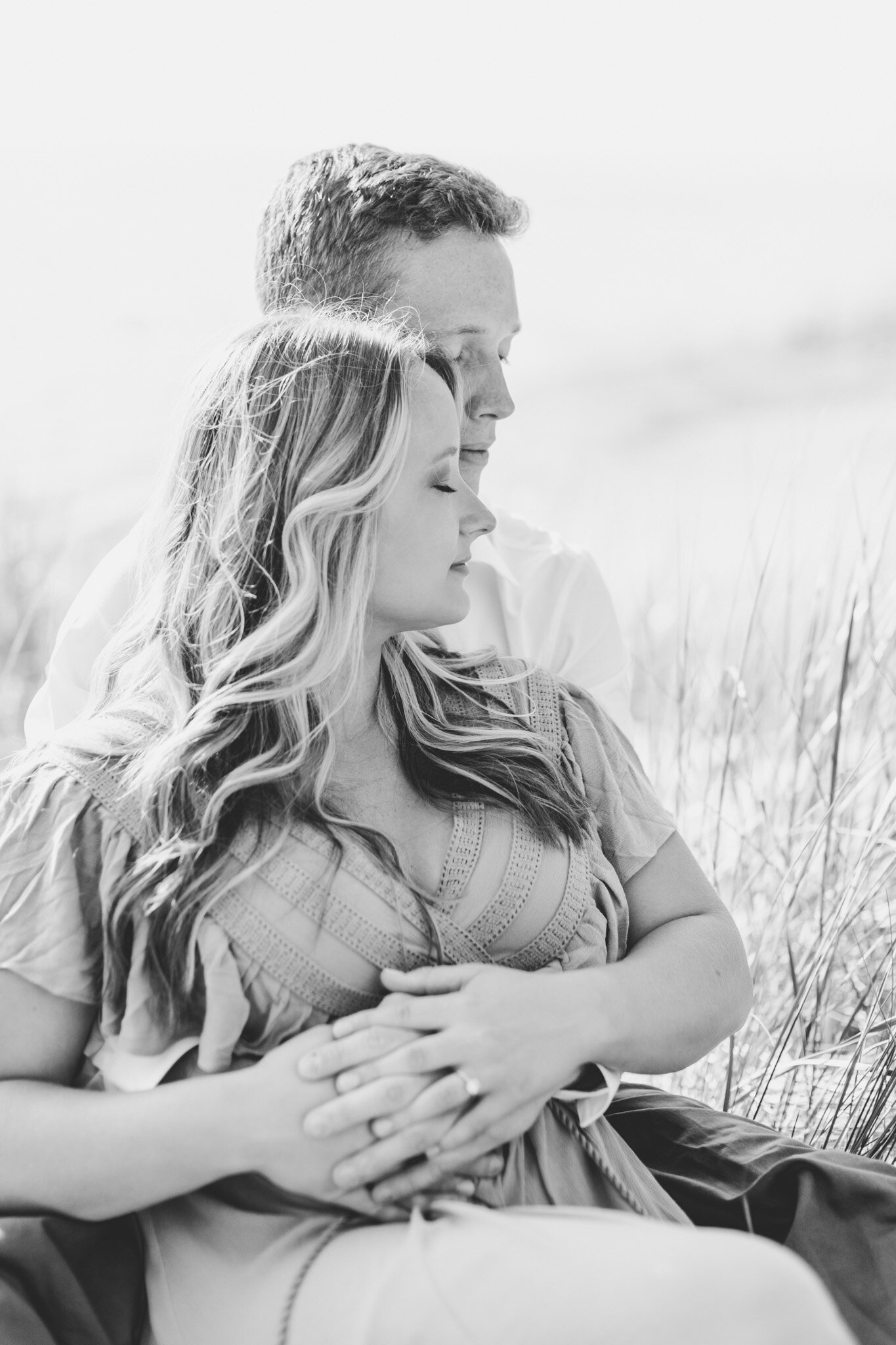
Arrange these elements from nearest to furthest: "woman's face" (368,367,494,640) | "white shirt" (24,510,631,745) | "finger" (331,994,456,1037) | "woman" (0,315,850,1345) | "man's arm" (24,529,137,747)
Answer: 1. "woman" (0,315,850,1345)
2. "finger" (331,994,456,1037)
3. "woman's face" (368,367,494,640)
4. "man's arm" (24,529,137,747)
5. "white shirt" (24,510,631,745)

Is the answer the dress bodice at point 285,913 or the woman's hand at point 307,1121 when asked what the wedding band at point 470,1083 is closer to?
the woman's hand at point 307,1121

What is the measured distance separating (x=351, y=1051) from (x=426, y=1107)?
0.34ft

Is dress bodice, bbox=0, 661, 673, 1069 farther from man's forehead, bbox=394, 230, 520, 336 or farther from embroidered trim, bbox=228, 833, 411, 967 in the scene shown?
man's forehead, bbox=394, 230, 520, 336

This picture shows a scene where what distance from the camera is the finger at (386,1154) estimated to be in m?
1.54

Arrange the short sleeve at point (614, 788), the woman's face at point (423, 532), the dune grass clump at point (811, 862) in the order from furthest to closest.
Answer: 1. the dune grass clump at point (811, 862)
2. the short sleeve at point (614, 788)
3. the woman's face at point (423, 532)

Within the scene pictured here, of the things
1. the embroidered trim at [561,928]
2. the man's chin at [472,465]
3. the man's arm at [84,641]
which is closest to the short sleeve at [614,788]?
the embroidered trim at [561,928]

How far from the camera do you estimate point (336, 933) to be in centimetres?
166

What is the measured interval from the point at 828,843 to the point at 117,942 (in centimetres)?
153

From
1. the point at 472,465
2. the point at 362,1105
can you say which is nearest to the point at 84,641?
the point at 472,465

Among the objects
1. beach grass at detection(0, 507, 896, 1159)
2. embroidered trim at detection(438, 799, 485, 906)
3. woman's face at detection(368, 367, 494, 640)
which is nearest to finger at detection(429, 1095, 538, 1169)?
embroidered trim at detection(438, 799, 485, 906)

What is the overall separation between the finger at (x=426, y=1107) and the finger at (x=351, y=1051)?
0.12 feet

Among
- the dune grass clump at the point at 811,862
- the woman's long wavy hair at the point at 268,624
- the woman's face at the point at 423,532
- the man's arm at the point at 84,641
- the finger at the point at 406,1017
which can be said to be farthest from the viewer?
the man's arm at the point at 84,641

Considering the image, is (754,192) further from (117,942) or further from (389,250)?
(117,942)

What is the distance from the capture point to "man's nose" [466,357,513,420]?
8.27ft
